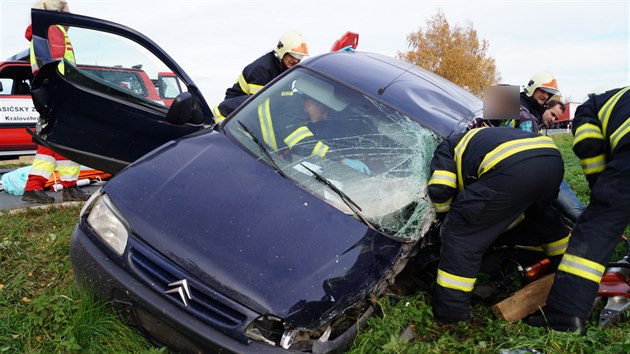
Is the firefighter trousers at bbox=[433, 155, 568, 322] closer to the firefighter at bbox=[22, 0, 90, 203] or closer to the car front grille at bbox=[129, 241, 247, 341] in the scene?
the car front grille at bbox=[129, 241, 247, 341]

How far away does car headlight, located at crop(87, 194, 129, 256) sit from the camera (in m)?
2.38

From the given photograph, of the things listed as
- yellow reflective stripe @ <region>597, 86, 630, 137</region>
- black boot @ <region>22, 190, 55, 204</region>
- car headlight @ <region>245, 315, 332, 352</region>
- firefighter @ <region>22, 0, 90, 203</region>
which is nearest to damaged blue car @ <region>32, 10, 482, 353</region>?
car headlight @ <region>245, 315, 332, 352</region>

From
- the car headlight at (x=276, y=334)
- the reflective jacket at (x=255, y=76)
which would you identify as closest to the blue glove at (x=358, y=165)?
the car headlight at (x=276, y=334)

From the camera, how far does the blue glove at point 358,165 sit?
9.47 feet

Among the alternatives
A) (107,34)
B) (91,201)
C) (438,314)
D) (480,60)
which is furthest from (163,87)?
(480,60)

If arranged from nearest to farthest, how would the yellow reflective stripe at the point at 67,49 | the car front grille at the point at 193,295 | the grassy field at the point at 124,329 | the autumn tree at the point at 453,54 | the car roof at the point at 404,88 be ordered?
1. the car front grille at the point at 193,295
2. the grassy field at the point at 124,329
3. the car roof at the point at 404,88
4. the yellow reflective stripe at the point at 67,49
5. the autumn tree at the point at 453,54

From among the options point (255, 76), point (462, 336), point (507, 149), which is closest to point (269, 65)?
point (255, 76)

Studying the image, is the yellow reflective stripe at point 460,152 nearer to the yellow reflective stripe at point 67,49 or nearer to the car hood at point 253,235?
the car hood at point 253,235

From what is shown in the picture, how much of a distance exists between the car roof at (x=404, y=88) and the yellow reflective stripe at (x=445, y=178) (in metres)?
0.38

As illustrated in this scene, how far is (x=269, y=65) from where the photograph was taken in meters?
5.25

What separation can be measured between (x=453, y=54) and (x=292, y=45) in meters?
30.2

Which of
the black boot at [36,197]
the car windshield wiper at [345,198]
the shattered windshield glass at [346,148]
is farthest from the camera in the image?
the black boot at [36,197]

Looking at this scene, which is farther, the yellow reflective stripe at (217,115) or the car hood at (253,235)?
the yellow reflective stripe at (217,115)

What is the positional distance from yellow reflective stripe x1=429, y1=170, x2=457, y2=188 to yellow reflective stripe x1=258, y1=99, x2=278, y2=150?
90 centimetres
